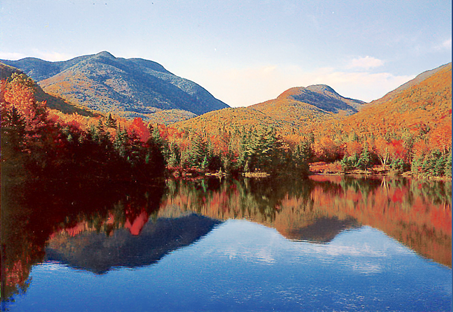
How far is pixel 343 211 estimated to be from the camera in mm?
Answer: 22859

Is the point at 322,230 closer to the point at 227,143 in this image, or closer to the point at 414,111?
the point at 414,111

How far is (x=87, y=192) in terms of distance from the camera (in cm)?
2955

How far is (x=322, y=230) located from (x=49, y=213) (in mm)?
16444

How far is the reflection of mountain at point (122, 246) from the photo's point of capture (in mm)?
12445

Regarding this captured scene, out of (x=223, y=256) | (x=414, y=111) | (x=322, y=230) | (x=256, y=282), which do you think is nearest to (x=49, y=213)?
(x=223, y=256)

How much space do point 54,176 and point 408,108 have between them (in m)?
48.1

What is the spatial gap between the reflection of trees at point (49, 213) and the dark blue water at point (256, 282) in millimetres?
1210

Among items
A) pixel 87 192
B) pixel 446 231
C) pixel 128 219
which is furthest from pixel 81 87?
pixel 446 231

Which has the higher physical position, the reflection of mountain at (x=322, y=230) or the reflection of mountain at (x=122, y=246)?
the reflection of mountain at (x=122, y=246)

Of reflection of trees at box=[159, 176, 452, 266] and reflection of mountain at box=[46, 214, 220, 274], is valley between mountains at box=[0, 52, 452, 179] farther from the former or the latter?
reflection of mountain at box=[46, 214, 220, 274]

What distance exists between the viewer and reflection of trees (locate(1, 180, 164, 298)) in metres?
12.6

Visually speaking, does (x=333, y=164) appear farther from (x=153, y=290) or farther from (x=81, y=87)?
(x=81, y=87)

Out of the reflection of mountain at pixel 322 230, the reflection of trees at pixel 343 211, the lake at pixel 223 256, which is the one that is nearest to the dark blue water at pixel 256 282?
the lake at pixel 223 256

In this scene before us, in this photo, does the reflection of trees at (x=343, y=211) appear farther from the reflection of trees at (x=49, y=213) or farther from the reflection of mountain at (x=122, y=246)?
the reflection of mountain at (x=122, y=246)
